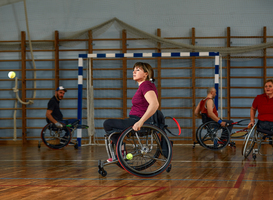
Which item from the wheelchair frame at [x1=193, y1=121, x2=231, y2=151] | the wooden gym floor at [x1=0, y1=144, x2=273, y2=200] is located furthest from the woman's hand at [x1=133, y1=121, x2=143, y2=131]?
the wheelchair frame at [x1=193, y1=121, x2=231, y2=151]

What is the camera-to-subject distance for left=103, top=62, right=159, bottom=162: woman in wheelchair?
7.85 feet

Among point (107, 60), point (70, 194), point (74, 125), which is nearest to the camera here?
point (70, 194)

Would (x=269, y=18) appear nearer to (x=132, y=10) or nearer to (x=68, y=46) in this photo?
(x=132, y=10)

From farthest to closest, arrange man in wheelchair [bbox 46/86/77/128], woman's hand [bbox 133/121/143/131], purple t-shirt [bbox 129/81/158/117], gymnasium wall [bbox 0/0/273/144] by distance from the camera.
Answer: gymnasium wall [bbox 0/0/273/144], man in wheelchair [bbox 46/86/77/128], purple t-shirt [bbox 129/81/158/117], woman's hand [bbox 133/121/143/131]

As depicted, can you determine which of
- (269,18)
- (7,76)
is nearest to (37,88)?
(7,76)

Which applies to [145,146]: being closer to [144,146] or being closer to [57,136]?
[144,146]

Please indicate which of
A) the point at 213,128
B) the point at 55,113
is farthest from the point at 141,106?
the point at 55,113

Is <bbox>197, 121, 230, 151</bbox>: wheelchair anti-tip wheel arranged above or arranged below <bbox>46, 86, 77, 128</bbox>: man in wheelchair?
below

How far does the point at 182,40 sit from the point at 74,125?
117 inches

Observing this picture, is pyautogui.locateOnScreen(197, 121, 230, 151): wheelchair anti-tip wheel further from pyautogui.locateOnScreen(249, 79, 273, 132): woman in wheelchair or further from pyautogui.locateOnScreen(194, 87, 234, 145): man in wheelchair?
pyautogui.locateOnScreen(249, 79, 273, 132): woman in wheelchair

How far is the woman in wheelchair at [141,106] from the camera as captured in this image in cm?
239

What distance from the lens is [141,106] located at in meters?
2.58

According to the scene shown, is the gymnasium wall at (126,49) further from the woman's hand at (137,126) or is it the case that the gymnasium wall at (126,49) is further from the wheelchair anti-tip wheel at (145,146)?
the woman's hand at (137,126)

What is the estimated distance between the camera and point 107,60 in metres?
6.88
